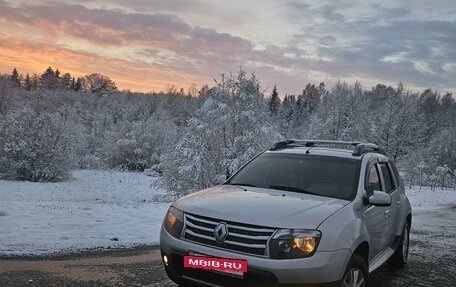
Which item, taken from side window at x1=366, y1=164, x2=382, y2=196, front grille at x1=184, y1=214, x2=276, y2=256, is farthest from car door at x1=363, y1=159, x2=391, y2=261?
front grille at x1=184, y1=214, x2=276, y2=256

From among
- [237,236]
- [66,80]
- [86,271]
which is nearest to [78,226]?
[86,271]

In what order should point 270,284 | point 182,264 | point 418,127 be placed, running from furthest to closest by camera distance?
point 418,127
point 182,264
point 270,284

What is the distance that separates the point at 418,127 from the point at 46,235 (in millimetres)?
41366

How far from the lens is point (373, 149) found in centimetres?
681

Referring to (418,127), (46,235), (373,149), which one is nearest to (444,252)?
(373,149)

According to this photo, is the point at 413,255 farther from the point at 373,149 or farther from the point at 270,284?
the point at 270,284

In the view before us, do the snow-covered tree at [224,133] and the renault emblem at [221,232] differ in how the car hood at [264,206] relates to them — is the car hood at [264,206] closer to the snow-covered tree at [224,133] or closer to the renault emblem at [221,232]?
the renault emblem at [221,232]

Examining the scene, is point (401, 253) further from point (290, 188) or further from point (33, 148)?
point (33, 148)

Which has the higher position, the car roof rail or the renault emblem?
the car roof rail

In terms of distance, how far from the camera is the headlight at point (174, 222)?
179 inches

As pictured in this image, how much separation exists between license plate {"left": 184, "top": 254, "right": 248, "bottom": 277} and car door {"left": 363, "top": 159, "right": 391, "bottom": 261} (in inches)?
67.0

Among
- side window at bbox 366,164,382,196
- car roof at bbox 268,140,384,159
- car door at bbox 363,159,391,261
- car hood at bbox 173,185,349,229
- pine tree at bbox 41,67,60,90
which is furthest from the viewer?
pine tree at bbox 41,67,60,90

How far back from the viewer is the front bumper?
393cm

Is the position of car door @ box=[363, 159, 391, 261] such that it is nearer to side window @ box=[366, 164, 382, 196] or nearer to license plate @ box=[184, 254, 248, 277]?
side window @ box=[366, 164, 382, 196]
